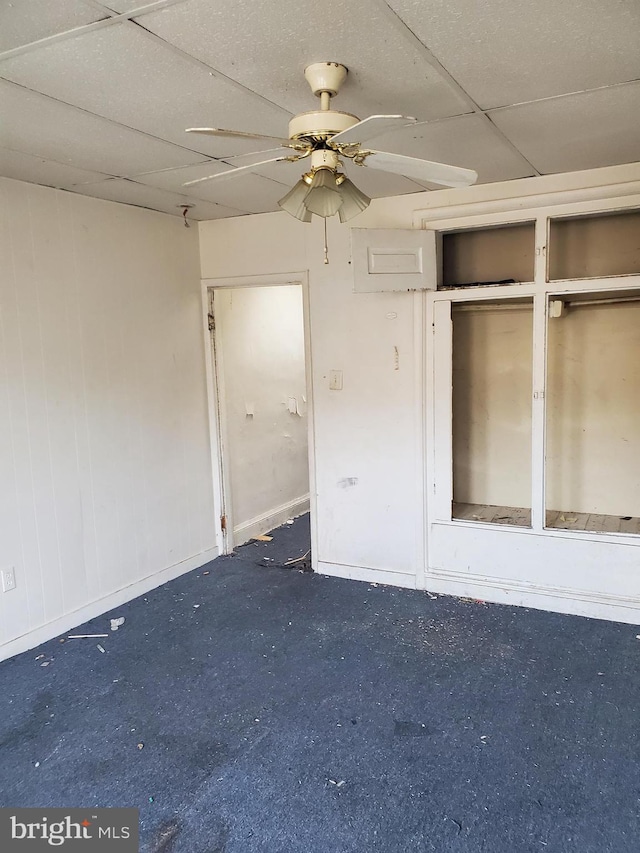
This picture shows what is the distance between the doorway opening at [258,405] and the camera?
176 inches

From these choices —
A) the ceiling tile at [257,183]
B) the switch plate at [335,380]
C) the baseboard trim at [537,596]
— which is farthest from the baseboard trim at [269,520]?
the ceiling tile at [257,183]

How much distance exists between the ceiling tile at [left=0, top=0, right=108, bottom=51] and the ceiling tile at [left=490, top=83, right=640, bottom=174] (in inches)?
60.0

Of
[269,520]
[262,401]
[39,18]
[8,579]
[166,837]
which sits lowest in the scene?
[166,837]

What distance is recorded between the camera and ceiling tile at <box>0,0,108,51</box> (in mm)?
1498

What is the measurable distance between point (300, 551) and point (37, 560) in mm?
1982

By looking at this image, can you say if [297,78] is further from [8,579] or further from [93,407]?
[8,579]

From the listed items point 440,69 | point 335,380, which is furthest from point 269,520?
point 440,69

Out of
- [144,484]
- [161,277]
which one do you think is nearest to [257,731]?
[144,484]

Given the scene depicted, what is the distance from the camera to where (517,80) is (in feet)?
6.66

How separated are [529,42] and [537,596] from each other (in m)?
2.81

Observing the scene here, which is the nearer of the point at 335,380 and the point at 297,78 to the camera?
the point at 297,78

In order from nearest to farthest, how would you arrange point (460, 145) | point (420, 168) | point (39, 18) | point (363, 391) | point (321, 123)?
1. point (39, 18)
2. point (321, 123)
3. point (420, 168)
4. point (460, 145)
5. point (363, 391)

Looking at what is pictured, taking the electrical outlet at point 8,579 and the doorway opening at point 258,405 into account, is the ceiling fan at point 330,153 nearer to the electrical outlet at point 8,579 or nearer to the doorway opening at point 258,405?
the doorway opening at point 258,405

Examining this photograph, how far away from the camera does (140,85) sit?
2.00 metres
